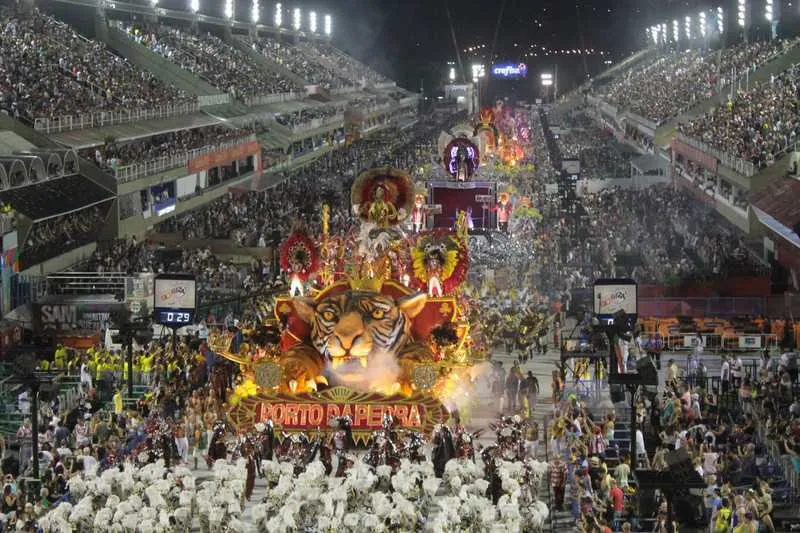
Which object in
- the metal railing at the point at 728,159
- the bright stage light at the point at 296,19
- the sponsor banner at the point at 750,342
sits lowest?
the sponsor banner at the point at 750,342

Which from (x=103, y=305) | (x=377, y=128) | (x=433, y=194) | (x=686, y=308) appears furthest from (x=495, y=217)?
(x=377, y=128)

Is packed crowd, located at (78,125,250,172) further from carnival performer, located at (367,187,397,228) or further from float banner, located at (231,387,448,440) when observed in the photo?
float banner, located at (231,387,448,440)

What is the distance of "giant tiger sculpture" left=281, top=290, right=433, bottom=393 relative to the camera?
101ft

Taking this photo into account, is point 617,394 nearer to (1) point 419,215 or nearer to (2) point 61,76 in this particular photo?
(1) point 419,215

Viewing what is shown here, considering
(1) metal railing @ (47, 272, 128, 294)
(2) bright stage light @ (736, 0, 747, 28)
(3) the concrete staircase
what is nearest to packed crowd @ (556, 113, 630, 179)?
(2) bright stage light @ (736, 0, 747, 28)

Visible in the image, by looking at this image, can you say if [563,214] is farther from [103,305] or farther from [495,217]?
[103,305]

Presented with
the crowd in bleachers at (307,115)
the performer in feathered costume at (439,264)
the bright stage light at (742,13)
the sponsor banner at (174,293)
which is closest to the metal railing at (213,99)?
the crowd in bleachers at (307,115)

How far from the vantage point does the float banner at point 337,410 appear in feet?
100

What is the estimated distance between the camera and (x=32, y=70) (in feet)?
199

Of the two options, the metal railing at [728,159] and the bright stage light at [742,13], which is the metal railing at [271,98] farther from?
the metal railing at [728,159]

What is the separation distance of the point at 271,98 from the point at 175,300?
70.0m

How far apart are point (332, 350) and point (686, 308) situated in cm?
1586

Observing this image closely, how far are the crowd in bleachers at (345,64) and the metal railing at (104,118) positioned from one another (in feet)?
→ 230

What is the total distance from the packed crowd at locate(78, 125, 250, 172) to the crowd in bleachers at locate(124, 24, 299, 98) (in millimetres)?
6998
